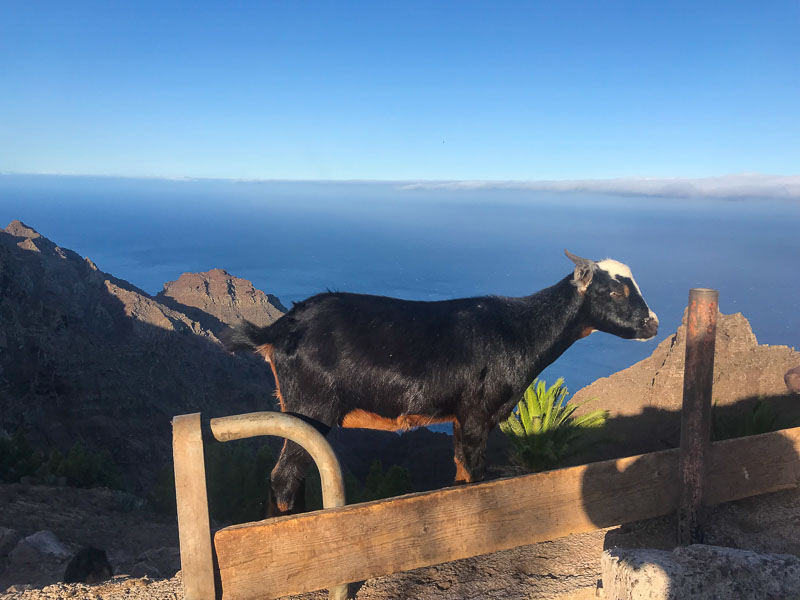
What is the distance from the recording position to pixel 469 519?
147 inches

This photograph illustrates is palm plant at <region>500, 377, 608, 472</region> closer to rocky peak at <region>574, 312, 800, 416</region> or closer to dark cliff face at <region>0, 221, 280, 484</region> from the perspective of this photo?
rocky peak at <region>574, 312, 800, 416</region>

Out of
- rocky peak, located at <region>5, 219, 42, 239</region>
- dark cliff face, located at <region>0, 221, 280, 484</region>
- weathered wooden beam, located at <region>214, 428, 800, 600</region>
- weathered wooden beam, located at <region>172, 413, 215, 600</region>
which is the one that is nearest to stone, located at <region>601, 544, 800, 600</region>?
weathered wooden beam, located at <region>214, 428, 800, 600</region>

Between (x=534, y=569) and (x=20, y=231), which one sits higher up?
(x=20, y=231)

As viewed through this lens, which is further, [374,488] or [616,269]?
[374,488]

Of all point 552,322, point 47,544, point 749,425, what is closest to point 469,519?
point 552,322

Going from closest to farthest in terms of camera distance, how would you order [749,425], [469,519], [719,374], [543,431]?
[469,519]
[749,425]
[543,431]
[719,374]

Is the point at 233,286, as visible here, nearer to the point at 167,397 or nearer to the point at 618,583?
the point at 167,397

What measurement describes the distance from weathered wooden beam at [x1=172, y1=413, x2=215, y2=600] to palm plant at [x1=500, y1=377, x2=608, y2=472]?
5858mm

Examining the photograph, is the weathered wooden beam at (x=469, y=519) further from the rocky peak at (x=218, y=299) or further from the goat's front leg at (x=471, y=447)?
the rocky peak at (x=218, y=299)

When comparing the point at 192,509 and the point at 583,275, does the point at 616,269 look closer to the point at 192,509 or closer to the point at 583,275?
the point at 583,275

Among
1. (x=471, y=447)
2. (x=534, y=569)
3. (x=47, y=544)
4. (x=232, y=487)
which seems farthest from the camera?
(x=232, y=487)

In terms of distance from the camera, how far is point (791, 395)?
36.1 ft

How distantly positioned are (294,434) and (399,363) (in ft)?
4.22

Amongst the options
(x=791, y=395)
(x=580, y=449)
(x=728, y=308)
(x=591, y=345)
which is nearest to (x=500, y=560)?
(x=580, y=449)
